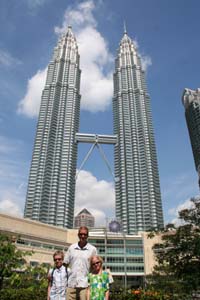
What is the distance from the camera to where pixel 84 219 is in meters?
163

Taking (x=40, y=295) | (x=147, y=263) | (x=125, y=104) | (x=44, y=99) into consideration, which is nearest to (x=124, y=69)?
(x=125, y=104)

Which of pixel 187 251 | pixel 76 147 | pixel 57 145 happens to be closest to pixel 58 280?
pixel 187 251

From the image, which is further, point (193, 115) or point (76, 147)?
point (76, 147)

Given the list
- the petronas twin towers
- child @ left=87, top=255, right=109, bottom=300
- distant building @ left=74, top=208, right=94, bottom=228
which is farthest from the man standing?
distant building @ left=74, top=208, right=94, bottom=228

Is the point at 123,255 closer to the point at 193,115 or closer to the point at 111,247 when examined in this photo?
the point at 111,247

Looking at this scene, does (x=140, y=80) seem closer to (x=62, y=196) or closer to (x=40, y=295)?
(x=62, y=196)

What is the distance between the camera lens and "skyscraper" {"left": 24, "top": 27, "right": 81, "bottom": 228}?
9869 centimetres

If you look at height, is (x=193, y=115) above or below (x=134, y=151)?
above

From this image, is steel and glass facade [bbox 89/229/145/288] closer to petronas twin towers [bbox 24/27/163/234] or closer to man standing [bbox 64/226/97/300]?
petronas twin towers [bbox 24/27/163/234]

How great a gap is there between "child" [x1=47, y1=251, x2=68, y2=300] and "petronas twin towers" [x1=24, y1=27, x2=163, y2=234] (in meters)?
78.0

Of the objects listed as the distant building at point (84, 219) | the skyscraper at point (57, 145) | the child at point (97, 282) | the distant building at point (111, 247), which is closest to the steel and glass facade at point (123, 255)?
the distant building at point (111, 247)

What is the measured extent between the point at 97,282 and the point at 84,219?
16356cm

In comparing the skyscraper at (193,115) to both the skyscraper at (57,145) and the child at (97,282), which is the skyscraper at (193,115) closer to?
the skyscraper at (57,145)

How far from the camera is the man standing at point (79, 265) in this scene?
4.75 metres
